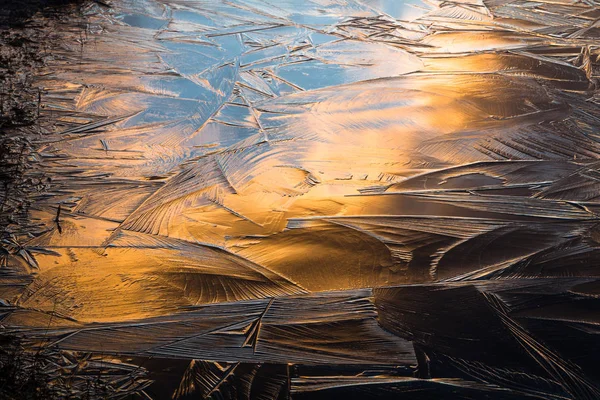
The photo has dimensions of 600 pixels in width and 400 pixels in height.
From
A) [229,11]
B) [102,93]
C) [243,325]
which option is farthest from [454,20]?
[243,325]

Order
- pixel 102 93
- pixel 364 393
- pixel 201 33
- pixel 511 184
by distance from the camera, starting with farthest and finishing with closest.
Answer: pixel 201 33 < pixel 102 93 < pixel 511 184 < pixel 364 393

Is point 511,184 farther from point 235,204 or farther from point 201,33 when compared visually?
point 201,33

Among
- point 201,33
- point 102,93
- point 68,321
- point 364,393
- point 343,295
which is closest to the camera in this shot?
point 364,393

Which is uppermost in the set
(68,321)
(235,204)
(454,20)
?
(454,20)

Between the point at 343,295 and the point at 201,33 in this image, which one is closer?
the point at 343,295

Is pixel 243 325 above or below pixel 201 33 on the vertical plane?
below

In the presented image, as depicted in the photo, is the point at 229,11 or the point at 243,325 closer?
the point at 243,325

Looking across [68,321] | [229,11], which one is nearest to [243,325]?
[68,321]

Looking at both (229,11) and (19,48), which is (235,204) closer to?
(19,48)

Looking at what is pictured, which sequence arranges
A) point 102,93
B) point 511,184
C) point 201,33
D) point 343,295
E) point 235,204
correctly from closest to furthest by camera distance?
point 343,295
point 235,204
point 511,184
point 102,93
point 201,33
